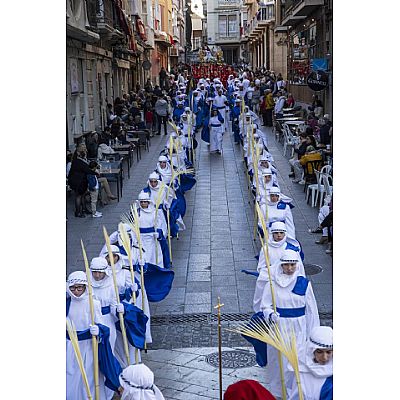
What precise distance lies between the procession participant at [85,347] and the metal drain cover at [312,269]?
507cm

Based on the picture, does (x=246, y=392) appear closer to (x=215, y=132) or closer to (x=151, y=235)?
(x=151, y=235)

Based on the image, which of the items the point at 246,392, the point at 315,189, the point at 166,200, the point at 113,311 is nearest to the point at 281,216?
the point at 166,200

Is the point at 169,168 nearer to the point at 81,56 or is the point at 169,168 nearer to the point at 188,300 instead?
the point at 188,300

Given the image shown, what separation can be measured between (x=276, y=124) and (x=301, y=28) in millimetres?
7764

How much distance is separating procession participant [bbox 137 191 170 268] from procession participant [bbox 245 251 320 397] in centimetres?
336

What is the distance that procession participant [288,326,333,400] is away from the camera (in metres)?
Result: 6.12

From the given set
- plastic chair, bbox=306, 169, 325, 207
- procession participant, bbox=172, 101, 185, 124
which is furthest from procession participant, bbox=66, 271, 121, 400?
procession participant, bbox=172, 101, 185, 124

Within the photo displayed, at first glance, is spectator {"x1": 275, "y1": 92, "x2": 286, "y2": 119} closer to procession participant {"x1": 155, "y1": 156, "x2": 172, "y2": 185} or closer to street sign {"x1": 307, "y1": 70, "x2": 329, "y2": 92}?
street sign {"x1": 307, "y1": 70, "x2": 329, "y2": 92}

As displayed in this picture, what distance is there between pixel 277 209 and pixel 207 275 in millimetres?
1512

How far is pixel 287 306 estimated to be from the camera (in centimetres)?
773

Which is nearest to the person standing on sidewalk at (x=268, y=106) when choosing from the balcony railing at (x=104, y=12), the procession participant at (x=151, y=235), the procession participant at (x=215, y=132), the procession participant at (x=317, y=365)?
the procession participant at (x=215, y=132)

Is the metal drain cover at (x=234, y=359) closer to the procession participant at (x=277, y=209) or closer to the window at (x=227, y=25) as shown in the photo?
the procession participant at (x=277, y=209)

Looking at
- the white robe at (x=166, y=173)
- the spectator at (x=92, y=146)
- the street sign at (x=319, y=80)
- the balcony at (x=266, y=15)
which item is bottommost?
the white robe at (x=166, y=173)

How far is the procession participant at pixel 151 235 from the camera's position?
435 inches
